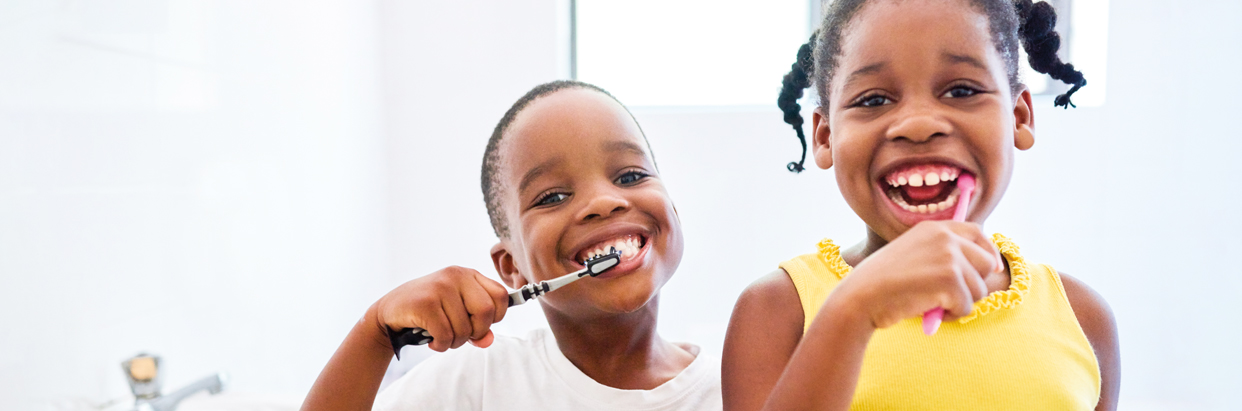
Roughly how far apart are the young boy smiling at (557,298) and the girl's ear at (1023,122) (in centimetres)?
31

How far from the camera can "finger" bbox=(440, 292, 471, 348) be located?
61 cm

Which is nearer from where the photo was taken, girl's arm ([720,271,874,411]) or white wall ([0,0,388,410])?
girl's arm ([720,271,874,411])

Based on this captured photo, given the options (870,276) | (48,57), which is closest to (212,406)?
(48,57)

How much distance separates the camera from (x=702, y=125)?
1.89 m

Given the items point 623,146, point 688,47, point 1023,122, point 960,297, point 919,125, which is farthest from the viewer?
point 688,47

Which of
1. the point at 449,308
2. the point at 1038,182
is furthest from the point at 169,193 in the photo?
the point at 1038,182

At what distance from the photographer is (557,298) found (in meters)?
0.79

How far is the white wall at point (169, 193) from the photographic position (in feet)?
2.34

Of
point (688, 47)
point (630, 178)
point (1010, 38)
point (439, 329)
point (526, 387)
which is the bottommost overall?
point (526, 387)

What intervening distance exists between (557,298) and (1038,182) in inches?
56.9

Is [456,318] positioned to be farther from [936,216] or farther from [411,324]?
[936,216]

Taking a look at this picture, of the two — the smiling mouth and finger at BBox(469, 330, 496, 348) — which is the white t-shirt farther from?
the smiling mouth

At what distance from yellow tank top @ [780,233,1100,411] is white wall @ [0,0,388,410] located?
2.18 feet

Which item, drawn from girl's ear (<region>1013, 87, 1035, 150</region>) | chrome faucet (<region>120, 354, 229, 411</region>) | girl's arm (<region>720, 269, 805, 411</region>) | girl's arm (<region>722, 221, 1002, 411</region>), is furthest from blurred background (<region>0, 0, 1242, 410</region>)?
girl's ear (<region>1013, 87, 1035, 150</region>)
